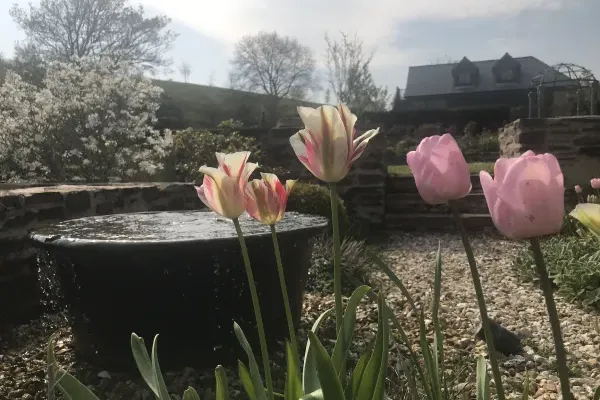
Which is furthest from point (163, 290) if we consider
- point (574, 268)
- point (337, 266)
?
point (574, 268)

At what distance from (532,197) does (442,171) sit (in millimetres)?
178

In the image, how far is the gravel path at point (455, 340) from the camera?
2.52m

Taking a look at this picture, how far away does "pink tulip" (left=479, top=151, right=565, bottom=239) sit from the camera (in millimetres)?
717

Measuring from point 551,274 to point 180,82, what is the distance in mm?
33666

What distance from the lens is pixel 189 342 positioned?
2.70 m

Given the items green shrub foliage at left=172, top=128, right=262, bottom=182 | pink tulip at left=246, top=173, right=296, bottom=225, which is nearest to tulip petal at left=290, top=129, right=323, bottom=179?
pink tulip at left=246, top=173, right=296, bottom=225

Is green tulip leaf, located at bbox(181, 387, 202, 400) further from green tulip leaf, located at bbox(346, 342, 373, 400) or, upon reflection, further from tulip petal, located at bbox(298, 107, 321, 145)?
tulip petal, located at bbox(298, 107, 321, 145)

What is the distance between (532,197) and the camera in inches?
28.2

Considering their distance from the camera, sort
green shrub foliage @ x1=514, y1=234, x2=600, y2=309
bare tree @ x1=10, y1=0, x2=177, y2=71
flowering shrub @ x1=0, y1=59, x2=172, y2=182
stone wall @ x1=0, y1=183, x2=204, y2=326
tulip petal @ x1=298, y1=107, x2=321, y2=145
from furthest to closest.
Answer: bare tree @ x1=10, y1=0, x2=177, y2=71 < flowering shrub @ x1=0, y1=59, x2=172, y2=182 < green shrub foliage @ x1=514, y1=234, x2=600, y2=309 < stone wall @ x1=0, y1=183, x2=204, y2=326 < tulip petal @ x1=298, y1=107, x2=321, y2=145

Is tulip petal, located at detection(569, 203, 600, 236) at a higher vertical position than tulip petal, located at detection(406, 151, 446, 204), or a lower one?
lower

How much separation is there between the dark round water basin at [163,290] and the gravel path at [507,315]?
106cm

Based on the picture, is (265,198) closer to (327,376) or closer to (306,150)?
(306,150)

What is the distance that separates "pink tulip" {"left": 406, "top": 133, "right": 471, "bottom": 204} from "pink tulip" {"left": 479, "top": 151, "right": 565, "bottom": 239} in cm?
14

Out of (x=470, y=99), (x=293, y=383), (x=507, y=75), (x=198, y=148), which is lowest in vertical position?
(x=293, y=383)
